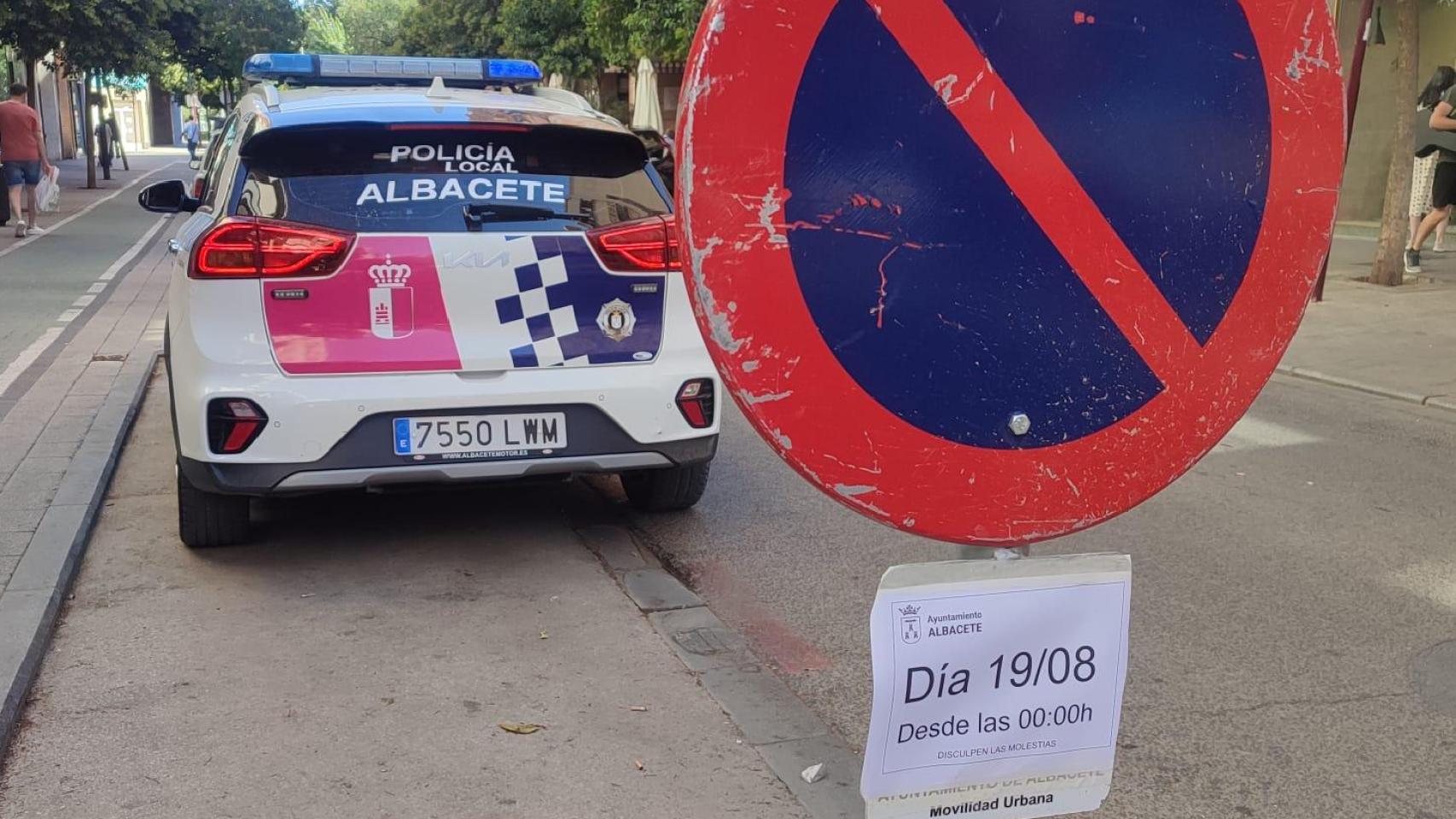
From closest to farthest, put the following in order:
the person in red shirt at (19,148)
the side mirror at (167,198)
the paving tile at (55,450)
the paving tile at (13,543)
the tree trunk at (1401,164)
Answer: the paving tile at (13,543)
the side mirror at (167,198)
the paving tile at (55,450)
the tree trunk at (1401,164)
the person in red shirt at (19,148)

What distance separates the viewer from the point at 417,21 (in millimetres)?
55875

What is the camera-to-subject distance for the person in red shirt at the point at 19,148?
18328 mm

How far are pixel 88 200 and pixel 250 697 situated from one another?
80.8 feet

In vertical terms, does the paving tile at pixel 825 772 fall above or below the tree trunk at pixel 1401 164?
below

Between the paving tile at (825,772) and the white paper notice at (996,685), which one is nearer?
the white paper notice at (996,685)

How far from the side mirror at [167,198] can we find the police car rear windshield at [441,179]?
164cm

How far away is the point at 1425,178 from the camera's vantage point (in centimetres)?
1384

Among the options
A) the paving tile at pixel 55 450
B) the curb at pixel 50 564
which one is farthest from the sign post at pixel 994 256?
the paving tile at pixel 55 450

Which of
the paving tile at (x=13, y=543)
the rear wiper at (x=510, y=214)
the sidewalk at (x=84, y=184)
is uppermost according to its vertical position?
the rear wiper at (x=510, y=214)

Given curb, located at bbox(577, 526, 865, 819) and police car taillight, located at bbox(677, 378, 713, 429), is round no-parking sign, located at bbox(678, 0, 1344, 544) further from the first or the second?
police car taillight, located at bbox(677, 378, 713, 429)

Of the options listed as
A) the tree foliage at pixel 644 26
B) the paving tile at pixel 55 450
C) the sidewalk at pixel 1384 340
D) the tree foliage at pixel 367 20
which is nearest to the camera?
the paving tile at pixel 55 450

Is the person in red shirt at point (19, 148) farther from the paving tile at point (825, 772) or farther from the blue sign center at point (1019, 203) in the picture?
the blue sign center at point (1019, 203)

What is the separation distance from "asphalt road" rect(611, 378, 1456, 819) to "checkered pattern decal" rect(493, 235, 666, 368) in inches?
38.8

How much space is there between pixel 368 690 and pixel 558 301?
1.56m
